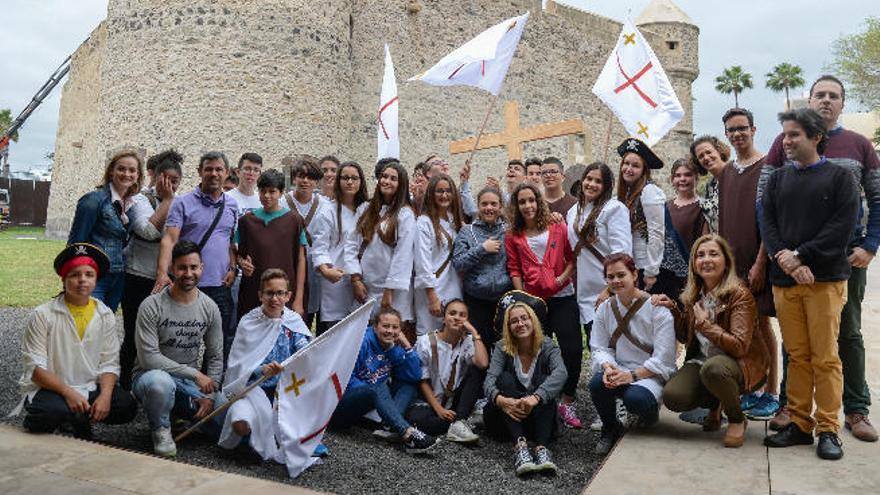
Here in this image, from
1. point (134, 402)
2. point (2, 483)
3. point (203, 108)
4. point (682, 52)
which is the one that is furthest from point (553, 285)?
point (682, 52)

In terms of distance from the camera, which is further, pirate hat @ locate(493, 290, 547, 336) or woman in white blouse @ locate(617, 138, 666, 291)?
woman in white blouse @ locate(617, 138, 666, 291)

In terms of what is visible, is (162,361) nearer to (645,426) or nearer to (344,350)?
(344,350)

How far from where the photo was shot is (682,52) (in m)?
28.4

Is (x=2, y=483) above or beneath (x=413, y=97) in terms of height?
beneath

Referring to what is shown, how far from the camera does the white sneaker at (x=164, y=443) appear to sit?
395cm

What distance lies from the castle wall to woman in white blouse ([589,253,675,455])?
19.5m

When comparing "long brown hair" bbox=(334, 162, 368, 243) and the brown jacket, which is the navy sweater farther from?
"long brown hair" bbox=(334, 162, 368, 243)

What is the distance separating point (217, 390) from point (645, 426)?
2.57 m

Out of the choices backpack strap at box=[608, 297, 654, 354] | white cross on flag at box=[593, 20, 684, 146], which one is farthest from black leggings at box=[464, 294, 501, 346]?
white cross on flag at box=[593, 20, 684, 146]

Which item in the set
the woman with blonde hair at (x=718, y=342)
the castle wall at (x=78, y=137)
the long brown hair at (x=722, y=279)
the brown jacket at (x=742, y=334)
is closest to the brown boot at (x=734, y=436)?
the woman with blonde hair at (x=718, y=342)

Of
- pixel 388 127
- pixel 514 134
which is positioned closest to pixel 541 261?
pixel 388 127

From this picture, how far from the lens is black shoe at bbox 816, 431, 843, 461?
12.0 feet

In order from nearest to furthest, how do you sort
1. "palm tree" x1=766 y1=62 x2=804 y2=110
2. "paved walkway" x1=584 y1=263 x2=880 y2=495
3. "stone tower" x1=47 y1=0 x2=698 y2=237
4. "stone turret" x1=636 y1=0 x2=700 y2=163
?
"paved walkway" x1=584 y1=263 x2=880 y2=495
"stone tower" x1=47 y1=0 x2=698 y2=237
"stone turret" x1=636 y1=0 x2=700 y2=163
"palm tree" x1=766 y1=62 x2=804 y2=110

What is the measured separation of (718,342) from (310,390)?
7.55 feet
